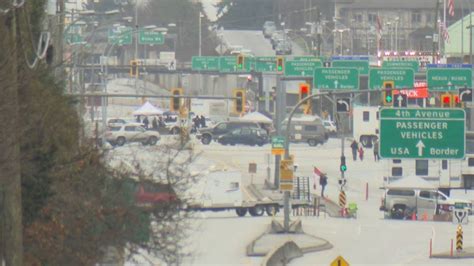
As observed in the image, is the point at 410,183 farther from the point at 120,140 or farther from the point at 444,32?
the point at 444,32

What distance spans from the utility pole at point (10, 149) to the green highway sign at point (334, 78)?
1741 inches

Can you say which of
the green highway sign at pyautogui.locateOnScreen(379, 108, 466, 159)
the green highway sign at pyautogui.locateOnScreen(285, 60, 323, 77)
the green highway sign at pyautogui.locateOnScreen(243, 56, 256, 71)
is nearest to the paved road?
the green highway sign at pyautogui.locateOnScreen(243, 56, 256, 71)

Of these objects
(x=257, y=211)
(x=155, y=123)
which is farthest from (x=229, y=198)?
(x=155, y=123)

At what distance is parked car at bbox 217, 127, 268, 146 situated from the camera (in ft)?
261

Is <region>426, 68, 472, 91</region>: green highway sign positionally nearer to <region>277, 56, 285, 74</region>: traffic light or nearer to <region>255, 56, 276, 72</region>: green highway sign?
<region>277, 56, 285, 74</region>: traffic light

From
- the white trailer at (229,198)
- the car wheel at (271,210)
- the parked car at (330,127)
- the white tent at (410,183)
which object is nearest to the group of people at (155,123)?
the parked car at (330,127)

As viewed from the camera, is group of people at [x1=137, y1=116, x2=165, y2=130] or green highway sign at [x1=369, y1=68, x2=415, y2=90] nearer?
green highway sign at [x1=369, y1=68, x2=415, y2=90]

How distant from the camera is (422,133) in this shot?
119ft

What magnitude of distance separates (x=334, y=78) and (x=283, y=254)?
1078 inches

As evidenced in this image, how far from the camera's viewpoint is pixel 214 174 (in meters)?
48.0

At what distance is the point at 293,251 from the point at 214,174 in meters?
12.2

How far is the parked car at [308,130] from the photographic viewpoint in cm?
8088

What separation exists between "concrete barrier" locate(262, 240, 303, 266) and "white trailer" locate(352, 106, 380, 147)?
139ft

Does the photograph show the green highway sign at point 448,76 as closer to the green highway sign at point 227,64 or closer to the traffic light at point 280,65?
the traffic light at point 280,65
